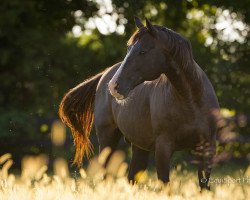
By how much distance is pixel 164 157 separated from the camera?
608 centimetres

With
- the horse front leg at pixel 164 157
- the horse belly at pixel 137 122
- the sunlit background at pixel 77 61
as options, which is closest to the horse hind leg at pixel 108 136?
the horse belly at pixel 137 122

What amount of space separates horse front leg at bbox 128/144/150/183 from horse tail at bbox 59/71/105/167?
0.72 meters

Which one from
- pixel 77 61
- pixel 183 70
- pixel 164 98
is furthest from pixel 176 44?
pixel 77 61

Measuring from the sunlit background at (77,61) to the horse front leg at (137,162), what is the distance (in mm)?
5361

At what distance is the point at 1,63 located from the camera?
579 inches

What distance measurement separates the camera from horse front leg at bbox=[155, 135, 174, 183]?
6.08 m

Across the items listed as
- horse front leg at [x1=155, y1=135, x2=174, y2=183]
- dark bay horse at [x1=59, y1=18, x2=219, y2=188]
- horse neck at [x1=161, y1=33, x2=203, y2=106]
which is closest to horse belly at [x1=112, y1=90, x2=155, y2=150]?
dark bay horse at [x1=59, y1=18, x2=219, y2=188]

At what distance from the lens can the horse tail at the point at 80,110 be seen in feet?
26.8

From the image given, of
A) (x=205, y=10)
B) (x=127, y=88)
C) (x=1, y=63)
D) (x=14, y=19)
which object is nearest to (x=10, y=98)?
(x=1, y=63)

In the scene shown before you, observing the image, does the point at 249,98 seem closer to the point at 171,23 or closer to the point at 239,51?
the point at 239,51

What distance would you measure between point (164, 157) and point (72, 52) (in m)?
8.84

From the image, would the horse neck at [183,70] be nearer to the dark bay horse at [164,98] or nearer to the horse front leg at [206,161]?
the dark bay horse at [164,98]

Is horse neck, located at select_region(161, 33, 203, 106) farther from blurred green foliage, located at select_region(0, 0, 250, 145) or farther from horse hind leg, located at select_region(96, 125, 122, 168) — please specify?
blurred green foliage, located at select_region(0, 0, 250, 145)

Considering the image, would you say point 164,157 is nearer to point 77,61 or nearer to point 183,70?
point 183,70
